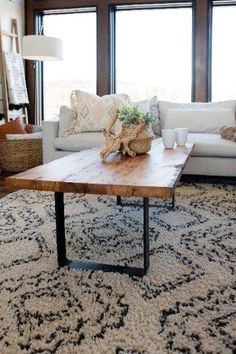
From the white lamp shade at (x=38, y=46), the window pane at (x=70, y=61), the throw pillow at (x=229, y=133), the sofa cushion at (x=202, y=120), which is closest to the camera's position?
the throw pillow at (x=229, y=133)

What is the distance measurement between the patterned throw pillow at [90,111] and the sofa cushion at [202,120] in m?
0.58

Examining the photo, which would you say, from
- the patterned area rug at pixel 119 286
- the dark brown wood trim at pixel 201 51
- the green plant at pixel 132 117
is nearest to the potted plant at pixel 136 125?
the green plant at pixel 132 117

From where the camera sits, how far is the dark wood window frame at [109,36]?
16.1 ft

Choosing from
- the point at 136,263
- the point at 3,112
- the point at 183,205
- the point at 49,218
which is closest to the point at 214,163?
the point at 183,205

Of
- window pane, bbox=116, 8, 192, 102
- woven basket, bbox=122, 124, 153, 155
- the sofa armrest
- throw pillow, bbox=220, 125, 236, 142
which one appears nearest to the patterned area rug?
woven basket, bbox=122, 124, 153, 155

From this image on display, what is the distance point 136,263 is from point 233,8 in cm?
420

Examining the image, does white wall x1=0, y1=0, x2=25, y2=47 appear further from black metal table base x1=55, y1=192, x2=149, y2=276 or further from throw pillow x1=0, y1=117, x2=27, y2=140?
black metal table base x1=55, y1=192, x2=149, y2=276

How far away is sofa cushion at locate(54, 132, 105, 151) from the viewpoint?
12.1ft

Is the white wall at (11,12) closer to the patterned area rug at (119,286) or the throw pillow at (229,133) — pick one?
the throw pillow at (229,133)

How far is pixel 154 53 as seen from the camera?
527 cm

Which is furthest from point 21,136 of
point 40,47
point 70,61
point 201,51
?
point 201,51

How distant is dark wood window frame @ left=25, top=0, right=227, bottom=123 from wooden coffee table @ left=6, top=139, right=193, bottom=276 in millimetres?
3126

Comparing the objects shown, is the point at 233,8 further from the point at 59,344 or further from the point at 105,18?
the point at 59,344

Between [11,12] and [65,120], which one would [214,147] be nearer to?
[65,120]
